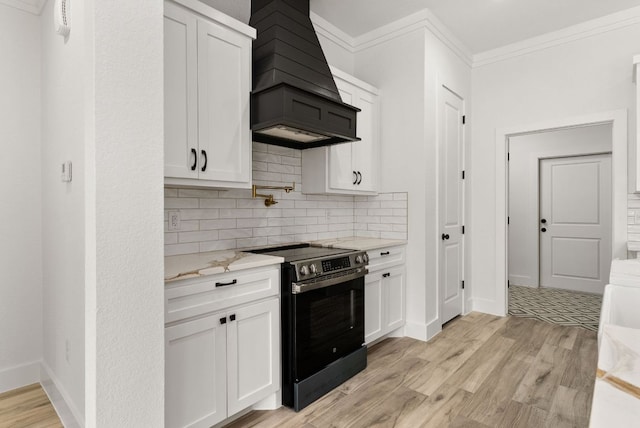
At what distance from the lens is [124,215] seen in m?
1.42

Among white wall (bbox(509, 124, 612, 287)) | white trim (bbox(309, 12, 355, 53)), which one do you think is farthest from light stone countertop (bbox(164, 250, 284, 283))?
white wall (bbox(509, 124, 612, 287))

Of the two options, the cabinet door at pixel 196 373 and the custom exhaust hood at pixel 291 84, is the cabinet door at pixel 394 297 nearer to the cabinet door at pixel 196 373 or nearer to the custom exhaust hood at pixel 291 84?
the custom exhaust hood at pixel 291 84

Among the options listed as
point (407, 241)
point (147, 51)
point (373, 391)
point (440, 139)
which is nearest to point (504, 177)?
point (440, 139)

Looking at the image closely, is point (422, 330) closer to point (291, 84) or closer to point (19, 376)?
point (291, 84)

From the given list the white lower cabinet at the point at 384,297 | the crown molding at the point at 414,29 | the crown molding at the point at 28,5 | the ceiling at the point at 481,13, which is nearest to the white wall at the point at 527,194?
the ceiling at the point at 481,13

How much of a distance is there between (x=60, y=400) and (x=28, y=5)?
2588 mm

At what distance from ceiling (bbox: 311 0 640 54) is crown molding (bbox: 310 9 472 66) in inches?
1.8

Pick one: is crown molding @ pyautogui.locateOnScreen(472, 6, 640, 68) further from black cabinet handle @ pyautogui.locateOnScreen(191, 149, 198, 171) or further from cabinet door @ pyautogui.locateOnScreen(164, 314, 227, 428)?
cabinet door @ pyautogui.locateOnScreen(164, 314, 227, 428)

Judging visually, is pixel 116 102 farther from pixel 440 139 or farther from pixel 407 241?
pixel 440 139

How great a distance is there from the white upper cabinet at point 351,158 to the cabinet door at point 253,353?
1.33 meters

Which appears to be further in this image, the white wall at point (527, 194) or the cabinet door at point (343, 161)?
the white wall at point (527, 194)

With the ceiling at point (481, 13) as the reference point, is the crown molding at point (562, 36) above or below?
below

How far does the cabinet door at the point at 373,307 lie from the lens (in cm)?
294

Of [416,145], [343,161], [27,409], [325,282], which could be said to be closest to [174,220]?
[325,282]
